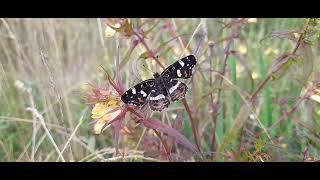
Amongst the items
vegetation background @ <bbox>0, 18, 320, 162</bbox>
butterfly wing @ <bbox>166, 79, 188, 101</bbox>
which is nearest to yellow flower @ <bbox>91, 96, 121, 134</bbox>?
Answer: vegetation background @ <bbox>0, 18, 320, 162</bbox>

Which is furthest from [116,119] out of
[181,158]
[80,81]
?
[80,81]

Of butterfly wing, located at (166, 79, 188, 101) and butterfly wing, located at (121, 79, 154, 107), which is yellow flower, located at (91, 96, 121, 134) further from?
butterfly wing, located at (166, 79, 188, 101)

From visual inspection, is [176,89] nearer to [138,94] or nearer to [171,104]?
[138,94]

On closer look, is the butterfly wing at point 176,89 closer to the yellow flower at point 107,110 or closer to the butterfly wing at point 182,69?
the butterfly wing at point 182,69

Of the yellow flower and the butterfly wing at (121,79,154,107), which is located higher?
the butterfly wing at (121,79,154,107)

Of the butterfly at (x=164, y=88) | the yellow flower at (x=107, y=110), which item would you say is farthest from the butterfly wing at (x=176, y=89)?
the yellow flower at (x=107, y=110)
